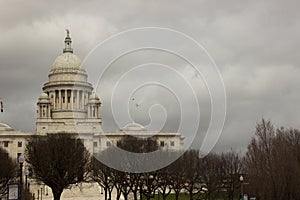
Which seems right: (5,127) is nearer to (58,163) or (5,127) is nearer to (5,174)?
(5,174)

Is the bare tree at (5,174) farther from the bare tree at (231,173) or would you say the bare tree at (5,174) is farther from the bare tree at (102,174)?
the bare tree at (231,173)

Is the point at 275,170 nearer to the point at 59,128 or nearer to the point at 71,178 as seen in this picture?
the point at 71,178

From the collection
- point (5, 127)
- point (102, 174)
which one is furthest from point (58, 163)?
point (5, 127)

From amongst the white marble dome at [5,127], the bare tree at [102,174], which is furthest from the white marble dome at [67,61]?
the bare tree at [102,174]

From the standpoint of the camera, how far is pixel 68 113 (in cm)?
13800

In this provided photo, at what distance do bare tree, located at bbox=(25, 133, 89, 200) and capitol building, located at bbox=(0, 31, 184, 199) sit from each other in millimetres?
54888

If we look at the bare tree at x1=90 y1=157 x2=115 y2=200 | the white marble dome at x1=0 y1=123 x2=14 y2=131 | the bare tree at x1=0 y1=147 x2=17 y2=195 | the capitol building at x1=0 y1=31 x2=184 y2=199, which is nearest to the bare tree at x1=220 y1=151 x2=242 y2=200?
the bare tree at x1=90 y1=157 x2=115 y2=200

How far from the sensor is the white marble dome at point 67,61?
480 feet

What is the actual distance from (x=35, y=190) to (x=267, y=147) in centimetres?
5636

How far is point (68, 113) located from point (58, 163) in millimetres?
75838

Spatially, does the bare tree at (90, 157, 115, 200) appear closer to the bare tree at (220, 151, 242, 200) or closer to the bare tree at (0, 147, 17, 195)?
the bare tree at (0, 147, 17, 195)

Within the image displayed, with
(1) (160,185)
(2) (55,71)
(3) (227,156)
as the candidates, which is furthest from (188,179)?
(2) (55,71)

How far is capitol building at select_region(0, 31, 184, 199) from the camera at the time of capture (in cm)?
12962

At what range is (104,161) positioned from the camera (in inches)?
2982
